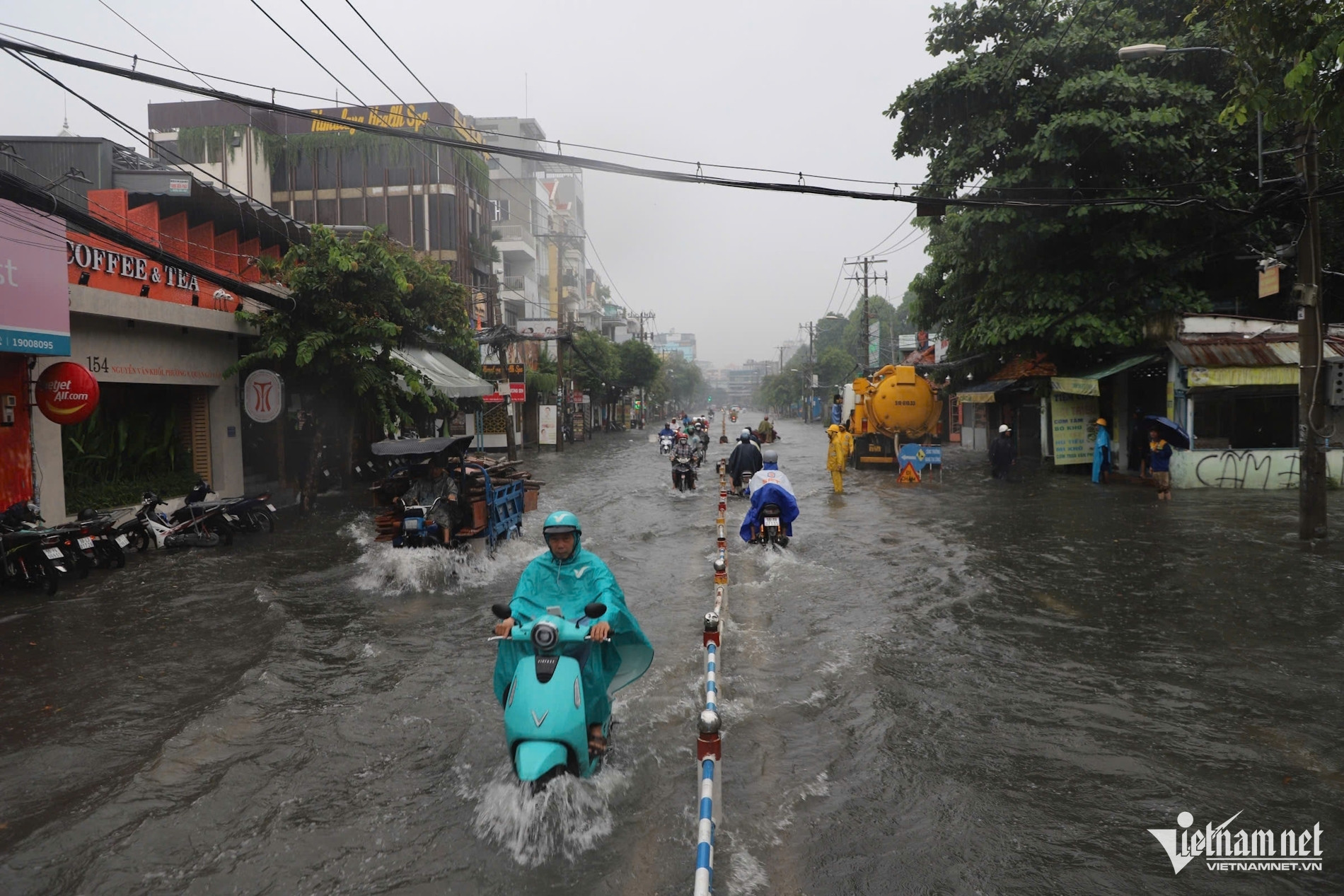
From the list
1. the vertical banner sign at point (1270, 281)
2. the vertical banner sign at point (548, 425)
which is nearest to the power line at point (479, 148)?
the vertical banner sign at point (1270, 281)

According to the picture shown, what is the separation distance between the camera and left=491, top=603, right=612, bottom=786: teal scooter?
14.3 feet

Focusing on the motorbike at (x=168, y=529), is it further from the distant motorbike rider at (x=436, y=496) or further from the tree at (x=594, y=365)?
the tree at (x=594, y=365)

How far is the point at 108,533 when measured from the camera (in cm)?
1198

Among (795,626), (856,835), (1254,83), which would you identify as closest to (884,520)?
(795,626)

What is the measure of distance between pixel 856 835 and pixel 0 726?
19.4 feet

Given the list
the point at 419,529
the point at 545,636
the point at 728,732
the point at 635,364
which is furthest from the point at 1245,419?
the point at 635,364

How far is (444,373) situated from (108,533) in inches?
567

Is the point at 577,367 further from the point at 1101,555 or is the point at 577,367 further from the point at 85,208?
the point at 1101,555

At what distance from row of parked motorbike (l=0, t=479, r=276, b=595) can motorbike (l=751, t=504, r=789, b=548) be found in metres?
8.68

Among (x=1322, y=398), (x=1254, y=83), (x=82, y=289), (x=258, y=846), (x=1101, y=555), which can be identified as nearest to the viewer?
(x=258, y=846)

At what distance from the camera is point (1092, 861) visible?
415cm

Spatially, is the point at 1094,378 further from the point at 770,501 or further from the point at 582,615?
the point at 582,615

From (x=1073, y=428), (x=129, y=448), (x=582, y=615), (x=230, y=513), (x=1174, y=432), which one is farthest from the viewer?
(x=1073, y=428)

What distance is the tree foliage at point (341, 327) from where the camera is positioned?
56.6 feet
